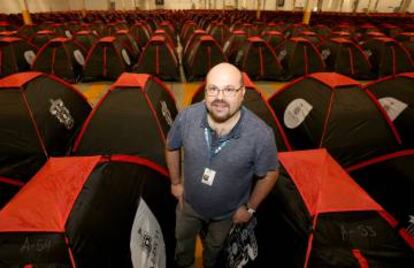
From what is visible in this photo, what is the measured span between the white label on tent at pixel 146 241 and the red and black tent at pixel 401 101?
2.91 m

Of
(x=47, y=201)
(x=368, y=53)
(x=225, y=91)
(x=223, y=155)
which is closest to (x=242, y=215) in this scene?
(x=223, y=155)

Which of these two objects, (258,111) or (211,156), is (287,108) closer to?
(258,111)

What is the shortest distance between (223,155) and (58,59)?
650cm

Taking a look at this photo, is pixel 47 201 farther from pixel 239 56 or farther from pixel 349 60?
pixel 349 60

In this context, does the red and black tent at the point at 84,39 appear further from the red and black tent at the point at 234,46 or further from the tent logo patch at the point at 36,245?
the tent logo patch at the point at 36,245

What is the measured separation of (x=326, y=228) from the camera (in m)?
1.32

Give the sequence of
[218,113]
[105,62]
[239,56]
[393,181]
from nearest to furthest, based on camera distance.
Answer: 1. [218,113]
2. [393,181]
3. [105,62]
4. [239,56]

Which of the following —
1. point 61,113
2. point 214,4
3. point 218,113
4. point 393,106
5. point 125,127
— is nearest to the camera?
point 218,113

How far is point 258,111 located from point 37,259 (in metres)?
2.38

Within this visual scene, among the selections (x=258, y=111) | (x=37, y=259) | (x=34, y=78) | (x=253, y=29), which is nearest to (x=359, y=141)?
(x=258, y=111)

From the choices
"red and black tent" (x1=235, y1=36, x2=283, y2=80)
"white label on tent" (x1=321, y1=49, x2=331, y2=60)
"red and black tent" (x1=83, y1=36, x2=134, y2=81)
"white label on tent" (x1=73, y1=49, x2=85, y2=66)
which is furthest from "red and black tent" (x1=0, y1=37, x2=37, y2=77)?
"white label on tent" (x1=321, y1=49, x2=331, y2=60)

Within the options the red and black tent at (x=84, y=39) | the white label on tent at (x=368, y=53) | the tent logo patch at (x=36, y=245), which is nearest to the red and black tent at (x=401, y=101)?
the tent logo patch at (x=36, y=245)

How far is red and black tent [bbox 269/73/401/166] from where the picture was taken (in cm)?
290

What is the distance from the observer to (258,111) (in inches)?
116
